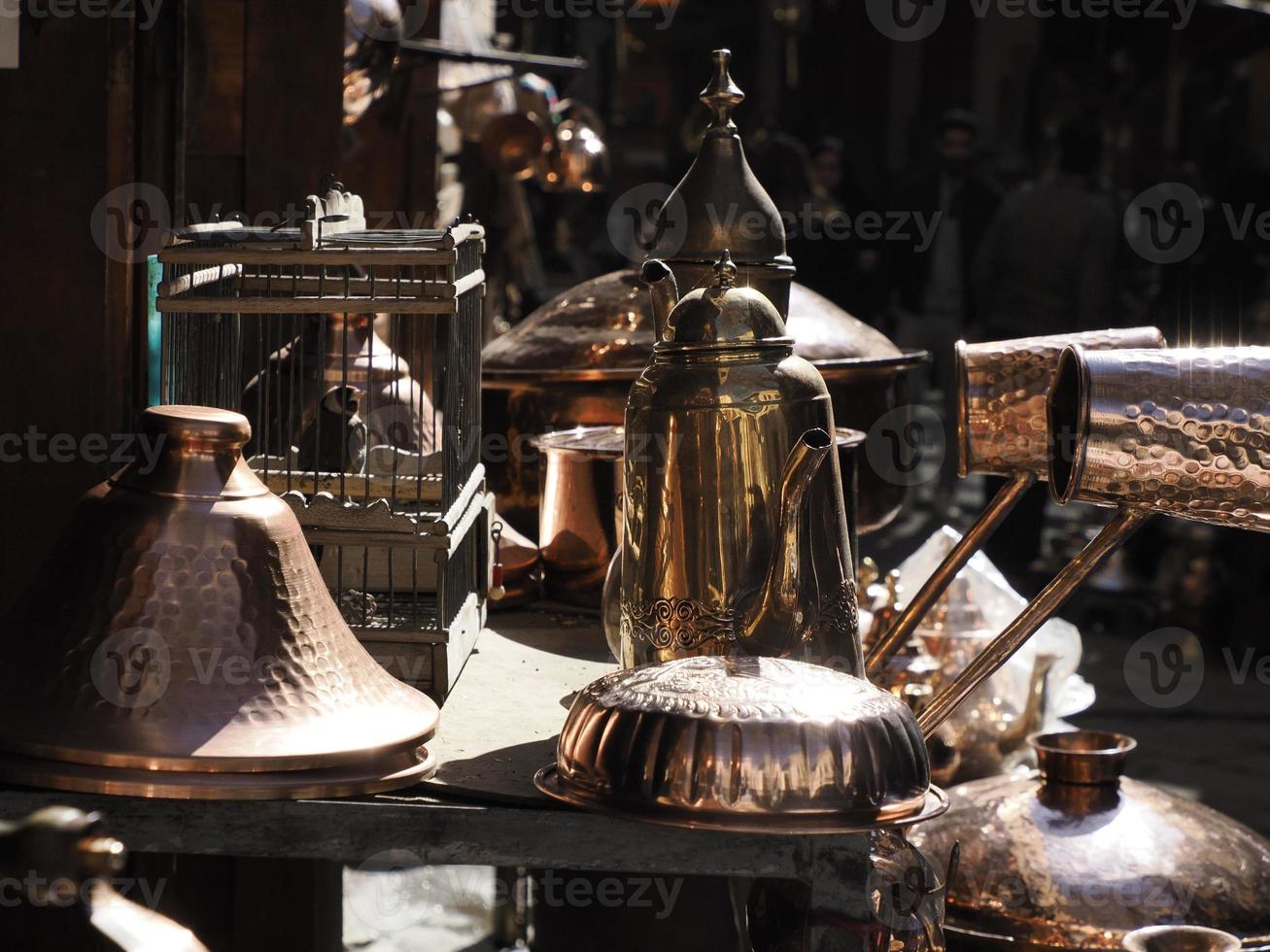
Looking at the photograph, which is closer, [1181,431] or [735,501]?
Answer: [1181,431]

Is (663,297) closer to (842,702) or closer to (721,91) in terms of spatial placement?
(721,91)

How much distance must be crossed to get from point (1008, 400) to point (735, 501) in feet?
1.86

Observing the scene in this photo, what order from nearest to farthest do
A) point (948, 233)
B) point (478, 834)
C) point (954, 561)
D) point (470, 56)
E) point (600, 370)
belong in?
point (478, 834), point (954, 561), point (600, 370), point (470, 56), point (948, 233)

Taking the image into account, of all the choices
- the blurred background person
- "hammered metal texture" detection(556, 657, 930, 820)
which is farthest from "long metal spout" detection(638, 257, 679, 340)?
the blurred background person

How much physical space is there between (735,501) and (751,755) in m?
0.38

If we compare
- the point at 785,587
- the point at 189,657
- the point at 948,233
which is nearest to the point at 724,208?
the point at 785,587

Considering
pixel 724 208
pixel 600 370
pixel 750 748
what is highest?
pixel 724 208

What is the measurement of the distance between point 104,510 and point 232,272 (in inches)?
24.3

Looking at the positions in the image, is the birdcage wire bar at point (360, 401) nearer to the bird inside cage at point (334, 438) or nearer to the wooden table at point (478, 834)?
the bird inside cage at point (334, 438)

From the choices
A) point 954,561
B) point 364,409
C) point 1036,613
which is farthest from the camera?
point 364,409

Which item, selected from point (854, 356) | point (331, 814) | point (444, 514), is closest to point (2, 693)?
point (331, 814)

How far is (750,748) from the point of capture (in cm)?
147

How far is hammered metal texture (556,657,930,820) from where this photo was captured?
4.81ft

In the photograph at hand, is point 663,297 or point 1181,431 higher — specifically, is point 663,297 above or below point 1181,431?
above
